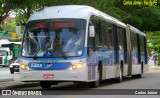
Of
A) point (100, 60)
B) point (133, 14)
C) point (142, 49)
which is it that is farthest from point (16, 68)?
point (100, 60)

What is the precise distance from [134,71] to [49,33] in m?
13.4

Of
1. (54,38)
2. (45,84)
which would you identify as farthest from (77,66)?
(45,84)

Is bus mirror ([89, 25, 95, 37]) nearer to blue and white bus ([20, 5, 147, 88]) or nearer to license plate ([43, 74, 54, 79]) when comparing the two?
blue and white bus ([20, 5, 147, 88])

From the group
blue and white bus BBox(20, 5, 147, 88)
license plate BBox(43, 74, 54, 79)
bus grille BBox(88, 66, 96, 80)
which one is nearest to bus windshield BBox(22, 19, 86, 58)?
blue and white bus BBox(20, 5, 147, 88)

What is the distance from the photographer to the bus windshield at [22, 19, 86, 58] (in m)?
20.2

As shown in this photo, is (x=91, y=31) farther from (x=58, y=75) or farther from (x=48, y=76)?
(x=48, y=76)

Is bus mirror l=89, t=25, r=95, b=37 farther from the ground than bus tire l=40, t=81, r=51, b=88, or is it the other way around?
bus mirror l=89, t=25, r=95, b=37

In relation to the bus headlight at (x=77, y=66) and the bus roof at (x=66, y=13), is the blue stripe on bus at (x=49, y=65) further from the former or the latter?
the bus roof at (x=66, y=13)

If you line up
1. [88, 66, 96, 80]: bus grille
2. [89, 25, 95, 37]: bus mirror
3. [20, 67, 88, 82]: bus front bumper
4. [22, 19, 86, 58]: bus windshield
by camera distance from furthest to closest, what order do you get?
[88, 66, 96, 80]: bus grille < [89, 25, 95, 37]: bus mirror < [22, 19, 86, 58]: bus windshield < [20, 67, 88, 82]: bus front bumper

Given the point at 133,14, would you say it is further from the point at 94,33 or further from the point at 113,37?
the point at 94,33

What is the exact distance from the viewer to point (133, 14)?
45594mm

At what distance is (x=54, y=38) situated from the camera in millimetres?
20469

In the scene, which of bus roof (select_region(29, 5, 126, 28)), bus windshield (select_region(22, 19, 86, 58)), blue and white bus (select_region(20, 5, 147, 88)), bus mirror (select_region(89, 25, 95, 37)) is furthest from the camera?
bus roof (select_region(29, 5, 126, 28))

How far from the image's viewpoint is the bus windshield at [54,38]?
66.2ft
